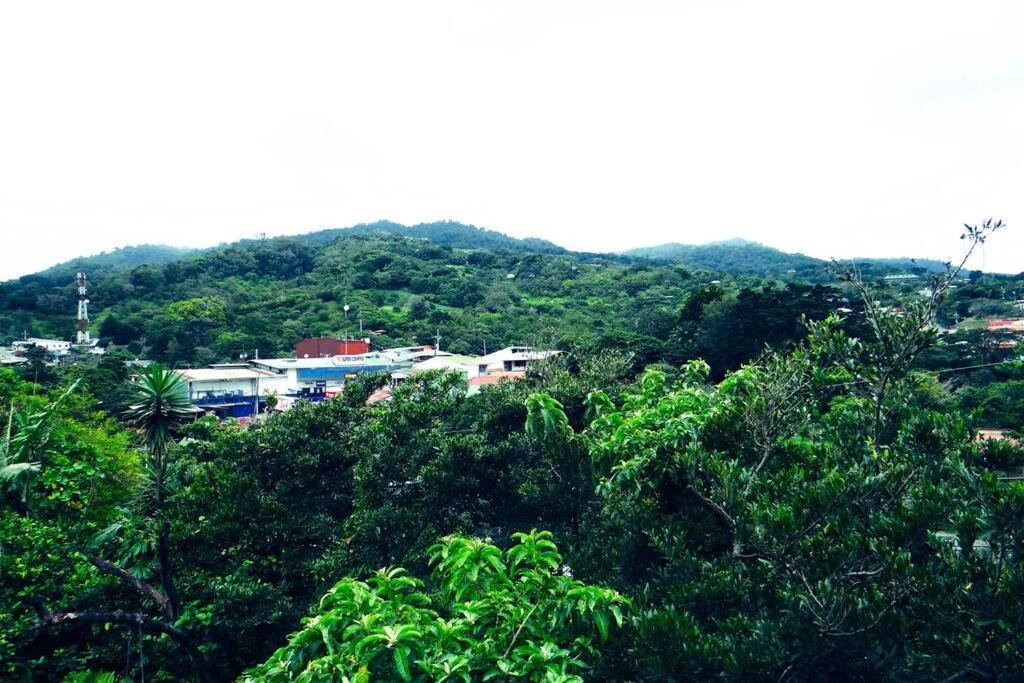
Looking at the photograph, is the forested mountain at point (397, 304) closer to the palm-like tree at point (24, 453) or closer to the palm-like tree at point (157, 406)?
the palm-like tree at point (157, 406)

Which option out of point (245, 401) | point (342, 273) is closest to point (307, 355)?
point (245, 401)

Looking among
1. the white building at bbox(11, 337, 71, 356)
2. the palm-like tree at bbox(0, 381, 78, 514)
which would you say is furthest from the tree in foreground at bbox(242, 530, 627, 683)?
the white building at bbox(11, 337, 71, 356)

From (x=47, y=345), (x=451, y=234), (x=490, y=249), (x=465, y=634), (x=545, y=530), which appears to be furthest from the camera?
(x=451, y=234)

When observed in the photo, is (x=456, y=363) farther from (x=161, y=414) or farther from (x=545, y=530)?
(x=545, y=530)

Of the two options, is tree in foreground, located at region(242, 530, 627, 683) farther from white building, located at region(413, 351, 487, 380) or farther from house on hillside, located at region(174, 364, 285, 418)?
house on hillside, located at region(174, 364, 285, 418)

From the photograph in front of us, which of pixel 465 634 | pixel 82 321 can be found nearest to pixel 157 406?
pixel 465 634

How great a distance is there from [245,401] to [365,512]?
31036 mm

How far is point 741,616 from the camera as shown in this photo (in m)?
4.34

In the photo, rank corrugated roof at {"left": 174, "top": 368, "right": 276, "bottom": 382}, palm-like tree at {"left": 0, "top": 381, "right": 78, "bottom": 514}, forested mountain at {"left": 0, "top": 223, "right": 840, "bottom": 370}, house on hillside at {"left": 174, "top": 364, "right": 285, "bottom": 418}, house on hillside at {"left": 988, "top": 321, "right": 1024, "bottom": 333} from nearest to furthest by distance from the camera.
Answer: palm-like tree at {"left": 0, "top": 381, "right": 78, "bottom": 514} < house on hillside at {"left": 988, "top": 321, "right": 1024, "bottom": 333} < forested mountain at {"left": 0, "top": 223, "right": 840, "bottom": 370} < house on hillside at {"left": 174, "top": 364, "right": 285, "bottom": 418} < corrugated roof at {"left": 174, "top": 368, "right": 276, "bottom": 382}

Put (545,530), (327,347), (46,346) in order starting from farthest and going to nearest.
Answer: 1. (327,347)
2. (46,346)
3. (545,530)

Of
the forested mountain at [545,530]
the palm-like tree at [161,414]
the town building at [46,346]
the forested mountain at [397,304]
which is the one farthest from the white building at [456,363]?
the palm-like tree at [161,414]

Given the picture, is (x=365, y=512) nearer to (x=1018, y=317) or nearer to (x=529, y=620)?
(x=529, y=620)

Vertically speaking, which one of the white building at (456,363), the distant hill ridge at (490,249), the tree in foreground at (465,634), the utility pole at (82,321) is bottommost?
the white building at (456,363)

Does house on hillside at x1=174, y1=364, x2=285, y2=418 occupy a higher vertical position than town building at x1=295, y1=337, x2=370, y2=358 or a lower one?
lower
